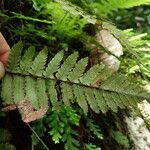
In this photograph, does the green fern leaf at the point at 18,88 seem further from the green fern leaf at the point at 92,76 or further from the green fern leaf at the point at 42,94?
the green fern leaf at the point at 92,76

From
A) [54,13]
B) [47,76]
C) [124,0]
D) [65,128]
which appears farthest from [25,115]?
[124,0]

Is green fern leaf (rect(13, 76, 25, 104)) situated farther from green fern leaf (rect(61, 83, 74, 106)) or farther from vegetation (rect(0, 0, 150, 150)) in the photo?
green fern leaf (rect(61, 83, 74, 106))

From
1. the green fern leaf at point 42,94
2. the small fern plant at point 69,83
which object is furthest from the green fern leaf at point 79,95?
the green fern leaf at point 42,94

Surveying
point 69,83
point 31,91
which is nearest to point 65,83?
point 69,83

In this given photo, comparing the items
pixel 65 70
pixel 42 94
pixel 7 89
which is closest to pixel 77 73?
pixel 65 70

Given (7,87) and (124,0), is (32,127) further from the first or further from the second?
(124,0)

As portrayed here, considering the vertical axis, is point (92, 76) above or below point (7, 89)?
above

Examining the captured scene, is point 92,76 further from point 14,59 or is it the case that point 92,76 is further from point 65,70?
point 14,59
